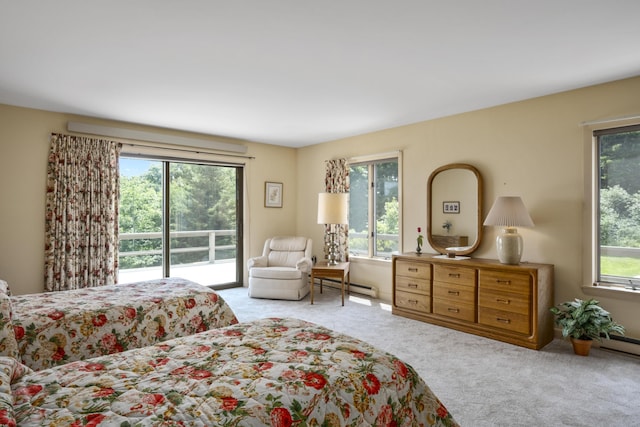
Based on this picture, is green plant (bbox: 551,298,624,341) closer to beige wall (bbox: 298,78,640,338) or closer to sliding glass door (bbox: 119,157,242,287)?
beige wall (bbox: 298,78,640,338)

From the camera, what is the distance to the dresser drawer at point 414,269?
4.27 metres

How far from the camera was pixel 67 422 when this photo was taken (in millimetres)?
1086

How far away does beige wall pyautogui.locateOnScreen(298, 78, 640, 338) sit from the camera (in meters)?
3.42

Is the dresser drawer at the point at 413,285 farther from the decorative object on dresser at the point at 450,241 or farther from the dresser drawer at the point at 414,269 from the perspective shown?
the decorative object on dresser at the point at 450,241

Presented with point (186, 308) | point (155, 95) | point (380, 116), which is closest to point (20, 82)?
point (155, 95)

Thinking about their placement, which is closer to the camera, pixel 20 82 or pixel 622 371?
pixel 622 371

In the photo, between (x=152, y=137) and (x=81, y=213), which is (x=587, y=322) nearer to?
(x=152, y=137)

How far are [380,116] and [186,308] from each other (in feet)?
10.8

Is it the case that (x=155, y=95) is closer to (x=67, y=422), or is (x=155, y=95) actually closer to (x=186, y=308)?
(x=186, y=308)

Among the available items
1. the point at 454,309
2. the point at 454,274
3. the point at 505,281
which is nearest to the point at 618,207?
the point at 505,281

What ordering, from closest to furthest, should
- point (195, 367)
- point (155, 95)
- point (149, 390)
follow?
point (149, 390), point (195, 367), point (155, 95)

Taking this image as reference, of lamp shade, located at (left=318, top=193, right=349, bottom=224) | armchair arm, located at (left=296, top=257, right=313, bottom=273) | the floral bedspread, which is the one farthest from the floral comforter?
lamp shade, located at (left=318, top=193, right=349, bottom=224)

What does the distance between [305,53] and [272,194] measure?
154 inches

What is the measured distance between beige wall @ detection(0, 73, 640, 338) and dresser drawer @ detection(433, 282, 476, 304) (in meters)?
0.60
